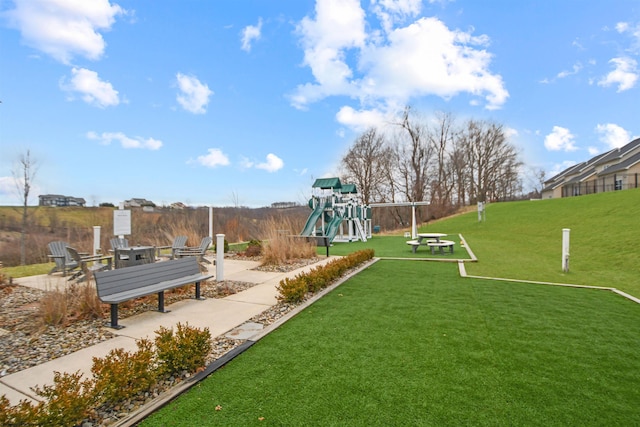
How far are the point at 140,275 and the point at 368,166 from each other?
3009 cm

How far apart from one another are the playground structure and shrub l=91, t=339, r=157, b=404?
14.3 meters

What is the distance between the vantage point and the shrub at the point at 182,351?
270cm

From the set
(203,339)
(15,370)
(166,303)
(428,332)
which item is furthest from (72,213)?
(428,332)

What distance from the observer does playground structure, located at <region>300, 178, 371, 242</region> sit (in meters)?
17.2

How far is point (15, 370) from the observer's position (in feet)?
9.47

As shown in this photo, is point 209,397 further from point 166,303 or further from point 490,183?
point 490,183

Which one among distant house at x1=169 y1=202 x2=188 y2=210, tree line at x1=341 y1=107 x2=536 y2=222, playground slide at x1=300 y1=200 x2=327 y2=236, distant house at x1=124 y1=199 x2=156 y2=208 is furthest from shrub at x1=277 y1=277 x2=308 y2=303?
tree line at x1=341 y1=107 x2=536 y2=222

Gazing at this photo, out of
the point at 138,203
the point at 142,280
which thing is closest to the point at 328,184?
the point at 138,203

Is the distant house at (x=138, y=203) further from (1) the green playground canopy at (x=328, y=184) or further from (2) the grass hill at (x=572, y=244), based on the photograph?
(2) the grass hill at (x=572, y=244)

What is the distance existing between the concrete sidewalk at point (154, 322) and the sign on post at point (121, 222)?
1619 mm

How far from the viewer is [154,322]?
13.9ft

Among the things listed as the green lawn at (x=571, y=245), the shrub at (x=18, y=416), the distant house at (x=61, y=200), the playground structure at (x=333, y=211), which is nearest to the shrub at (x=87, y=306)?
the shrub at (x=18, y=416)

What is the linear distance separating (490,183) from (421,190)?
12725 mm

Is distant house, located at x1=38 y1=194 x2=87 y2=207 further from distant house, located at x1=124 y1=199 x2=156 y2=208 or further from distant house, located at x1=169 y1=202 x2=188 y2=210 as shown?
distant house, located at x1=169 y1=202 x2=188 y2=210
